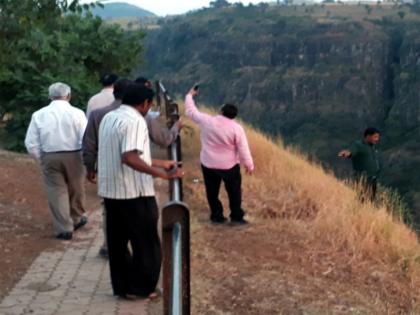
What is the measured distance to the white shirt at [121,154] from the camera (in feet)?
17.4

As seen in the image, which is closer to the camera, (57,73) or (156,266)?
(156,266)

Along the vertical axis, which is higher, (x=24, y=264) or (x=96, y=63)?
(x=96, y=63)

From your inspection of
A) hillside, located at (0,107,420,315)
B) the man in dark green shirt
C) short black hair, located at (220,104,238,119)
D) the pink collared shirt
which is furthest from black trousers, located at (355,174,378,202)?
short black hair, located at (220,104,238,119)

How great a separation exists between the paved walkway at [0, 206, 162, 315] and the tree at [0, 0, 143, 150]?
20.7ft

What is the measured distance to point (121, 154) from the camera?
5293mm

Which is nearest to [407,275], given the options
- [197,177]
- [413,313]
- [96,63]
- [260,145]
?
[413,313]

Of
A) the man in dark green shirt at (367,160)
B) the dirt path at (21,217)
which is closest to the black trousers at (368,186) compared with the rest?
the man in dark green shirt at (367,160)

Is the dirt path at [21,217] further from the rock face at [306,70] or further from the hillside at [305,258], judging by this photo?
the rock face at [306,70]

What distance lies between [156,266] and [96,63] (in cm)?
1055

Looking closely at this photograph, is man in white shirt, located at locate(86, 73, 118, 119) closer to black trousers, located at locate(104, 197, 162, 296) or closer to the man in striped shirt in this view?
the man in striped shirt

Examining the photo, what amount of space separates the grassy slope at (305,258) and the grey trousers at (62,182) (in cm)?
129

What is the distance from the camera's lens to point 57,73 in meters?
13.8

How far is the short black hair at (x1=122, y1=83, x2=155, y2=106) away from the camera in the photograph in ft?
17.7

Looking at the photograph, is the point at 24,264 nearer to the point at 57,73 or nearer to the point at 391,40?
the point at 57,73
